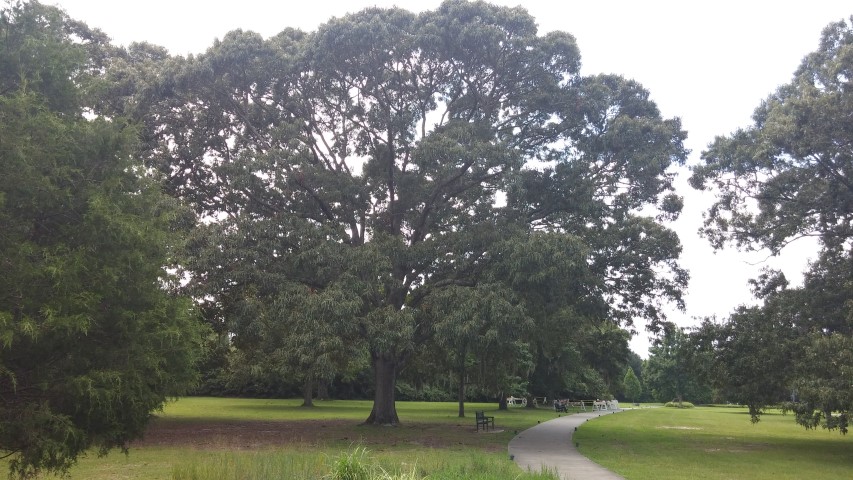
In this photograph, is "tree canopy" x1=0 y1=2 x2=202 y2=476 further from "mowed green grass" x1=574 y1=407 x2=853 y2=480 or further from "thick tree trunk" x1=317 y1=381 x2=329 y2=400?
"thick tree trunk" x1=317 y1=381 x2=329 y2=400

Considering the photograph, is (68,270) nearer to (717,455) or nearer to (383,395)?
(717,455)

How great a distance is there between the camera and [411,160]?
70.0 feet

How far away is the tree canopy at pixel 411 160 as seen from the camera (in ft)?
61.0

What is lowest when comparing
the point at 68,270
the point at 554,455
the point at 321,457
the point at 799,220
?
the point at 554,455

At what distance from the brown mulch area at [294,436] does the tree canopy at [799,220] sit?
8.33m

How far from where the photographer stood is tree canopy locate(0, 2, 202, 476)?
8.00 metres

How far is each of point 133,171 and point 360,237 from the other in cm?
1266

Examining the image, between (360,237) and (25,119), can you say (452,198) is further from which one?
(25,119)

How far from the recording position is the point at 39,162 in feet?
28.4

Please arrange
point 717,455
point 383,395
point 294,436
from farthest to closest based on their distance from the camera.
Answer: point 383,395
point 294,436
point 717,455

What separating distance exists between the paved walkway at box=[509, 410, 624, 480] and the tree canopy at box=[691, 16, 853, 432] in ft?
19.5

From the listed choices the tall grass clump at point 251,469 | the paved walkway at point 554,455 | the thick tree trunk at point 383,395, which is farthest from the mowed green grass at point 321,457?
the thick tree trunk at point 383,395

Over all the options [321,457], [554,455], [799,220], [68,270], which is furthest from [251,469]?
[799,220]

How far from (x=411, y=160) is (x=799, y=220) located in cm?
1246
